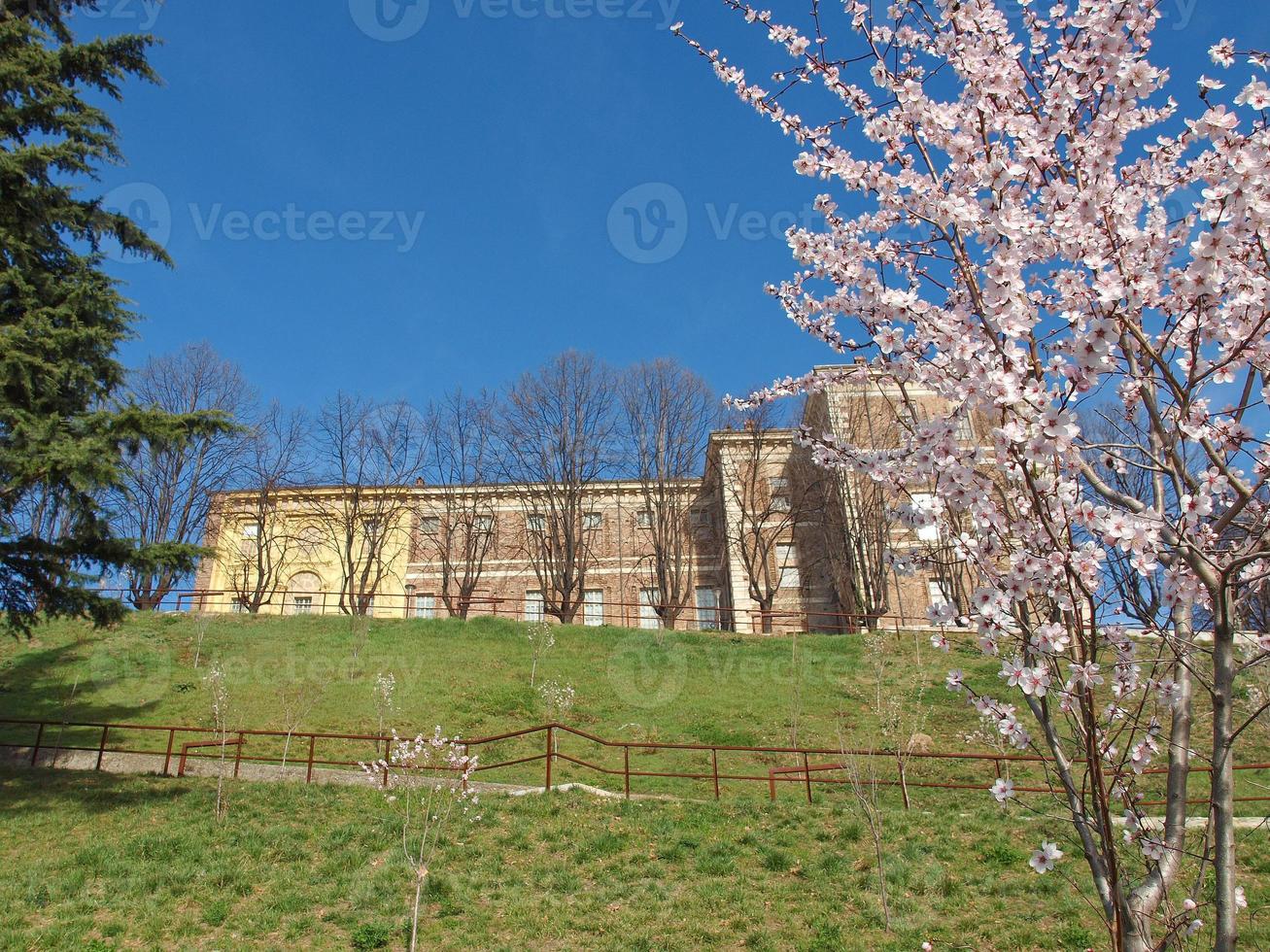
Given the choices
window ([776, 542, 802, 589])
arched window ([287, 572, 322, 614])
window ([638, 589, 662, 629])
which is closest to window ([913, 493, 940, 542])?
window ([776, 542, 802, 589])

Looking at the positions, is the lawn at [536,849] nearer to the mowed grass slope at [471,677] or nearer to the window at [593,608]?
the mowed grass slope at [471,677]

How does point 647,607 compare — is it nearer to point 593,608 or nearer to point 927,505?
point 593,608

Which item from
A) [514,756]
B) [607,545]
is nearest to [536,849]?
[514,756]

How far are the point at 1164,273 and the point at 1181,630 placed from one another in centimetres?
141

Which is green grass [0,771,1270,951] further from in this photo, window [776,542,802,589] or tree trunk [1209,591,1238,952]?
window [776,542,802,589]

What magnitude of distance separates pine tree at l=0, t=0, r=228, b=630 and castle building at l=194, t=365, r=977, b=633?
17950 millimetres

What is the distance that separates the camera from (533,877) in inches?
377

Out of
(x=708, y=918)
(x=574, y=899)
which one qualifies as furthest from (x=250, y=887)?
(x=708, y=918)

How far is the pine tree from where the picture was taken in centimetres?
1065

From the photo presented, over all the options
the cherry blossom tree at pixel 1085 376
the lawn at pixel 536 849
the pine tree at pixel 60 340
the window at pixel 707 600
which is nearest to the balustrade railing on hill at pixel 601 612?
the window at pixel 707 600

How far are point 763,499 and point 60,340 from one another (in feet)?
85.0

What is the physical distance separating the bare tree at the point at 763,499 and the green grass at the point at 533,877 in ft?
65.6

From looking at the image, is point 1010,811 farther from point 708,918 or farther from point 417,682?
point 417,682

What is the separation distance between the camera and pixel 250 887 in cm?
916
